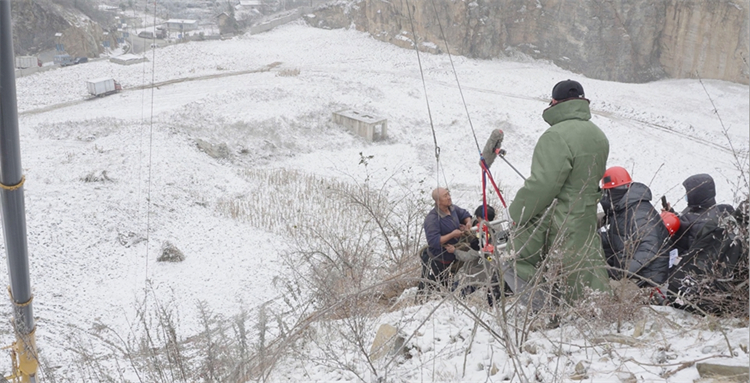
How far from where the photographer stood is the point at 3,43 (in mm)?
3842

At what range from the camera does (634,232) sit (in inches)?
149

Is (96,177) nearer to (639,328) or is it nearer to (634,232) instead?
(634,232)

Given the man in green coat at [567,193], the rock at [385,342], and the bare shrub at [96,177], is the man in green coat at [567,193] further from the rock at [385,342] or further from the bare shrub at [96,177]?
the bare shrub at [96,177]

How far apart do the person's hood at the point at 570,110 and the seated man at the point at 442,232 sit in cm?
125

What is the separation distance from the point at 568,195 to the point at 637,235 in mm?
529

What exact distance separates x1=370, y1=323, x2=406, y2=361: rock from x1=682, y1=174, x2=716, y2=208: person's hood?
2.23m

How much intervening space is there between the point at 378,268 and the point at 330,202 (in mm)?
6595

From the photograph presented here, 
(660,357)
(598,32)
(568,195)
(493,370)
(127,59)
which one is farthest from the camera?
(127,59)

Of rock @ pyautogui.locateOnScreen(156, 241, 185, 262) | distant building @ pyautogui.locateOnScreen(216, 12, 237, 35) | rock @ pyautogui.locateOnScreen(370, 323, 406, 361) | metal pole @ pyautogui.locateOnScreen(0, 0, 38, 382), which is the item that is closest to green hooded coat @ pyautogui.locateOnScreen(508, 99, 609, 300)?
rock @ pyautogui.locateOnScreen(370, 323, 406, 361)

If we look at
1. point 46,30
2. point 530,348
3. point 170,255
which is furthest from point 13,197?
point 46,30

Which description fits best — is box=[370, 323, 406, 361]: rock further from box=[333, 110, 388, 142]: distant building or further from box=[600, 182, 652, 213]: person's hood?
box=[333, 110, 388, 142]: distant building

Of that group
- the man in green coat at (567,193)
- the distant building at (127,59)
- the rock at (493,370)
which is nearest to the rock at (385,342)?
the rock at (493,370)

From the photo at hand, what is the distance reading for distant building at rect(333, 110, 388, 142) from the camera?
62.7ft

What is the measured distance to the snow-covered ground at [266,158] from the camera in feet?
13.8
